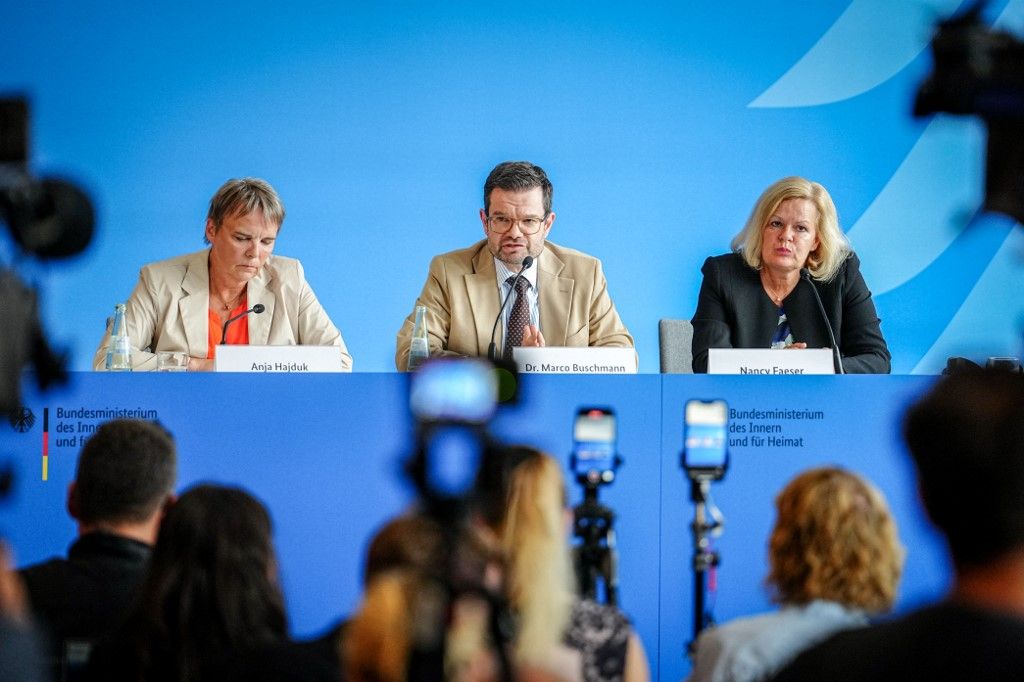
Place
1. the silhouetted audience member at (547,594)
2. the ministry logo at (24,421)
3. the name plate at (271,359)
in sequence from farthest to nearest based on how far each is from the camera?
the name plate at (271,359) < the ministry logo at (24,421) < the silhouetted audience member at (547,594)

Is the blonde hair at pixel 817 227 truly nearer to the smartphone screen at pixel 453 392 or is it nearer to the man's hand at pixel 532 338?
the man's hand at pixel 532 338

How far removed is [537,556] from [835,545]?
18.4 inches

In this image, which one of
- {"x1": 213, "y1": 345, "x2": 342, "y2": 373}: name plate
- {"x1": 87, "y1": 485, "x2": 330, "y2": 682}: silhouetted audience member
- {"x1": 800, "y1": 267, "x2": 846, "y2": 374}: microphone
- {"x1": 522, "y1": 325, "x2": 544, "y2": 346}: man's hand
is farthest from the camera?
{"x1": 522, "y1": 325, "x2": 544, "y2": 346}: man's hand

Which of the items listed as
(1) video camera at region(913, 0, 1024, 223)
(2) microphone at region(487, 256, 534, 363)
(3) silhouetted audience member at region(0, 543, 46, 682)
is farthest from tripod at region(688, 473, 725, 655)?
(3) silhouetted audience member at region(0, 543, 46, 682)

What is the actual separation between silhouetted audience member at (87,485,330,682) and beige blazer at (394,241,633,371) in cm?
187

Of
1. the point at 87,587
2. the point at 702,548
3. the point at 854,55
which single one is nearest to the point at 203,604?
the point at 87,587

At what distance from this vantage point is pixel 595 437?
107 inches

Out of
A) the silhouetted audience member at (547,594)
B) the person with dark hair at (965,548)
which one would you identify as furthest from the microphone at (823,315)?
the person with dark hair at (965,548)

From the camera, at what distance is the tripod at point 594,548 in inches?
99.3

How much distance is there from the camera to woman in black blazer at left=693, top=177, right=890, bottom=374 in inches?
137

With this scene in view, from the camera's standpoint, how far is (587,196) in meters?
5.22

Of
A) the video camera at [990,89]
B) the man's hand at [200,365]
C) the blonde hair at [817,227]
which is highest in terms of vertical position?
the blonde hair at [817,227]

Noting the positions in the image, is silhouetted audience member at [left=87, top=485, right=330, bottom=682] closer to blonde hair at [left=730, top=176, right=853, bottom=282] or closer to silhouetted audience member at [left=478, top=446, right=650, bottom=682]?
silhouetted audience member at [left=478, top=446, right=650, bottom=682]

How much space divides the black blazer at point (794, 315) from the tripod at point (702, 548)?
82cm
